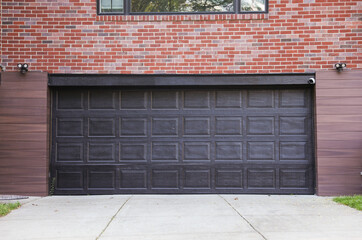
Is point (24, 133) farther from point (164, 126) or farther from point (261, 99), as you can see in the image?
point (261, 99)

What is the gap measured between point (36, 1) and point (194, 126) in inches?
171

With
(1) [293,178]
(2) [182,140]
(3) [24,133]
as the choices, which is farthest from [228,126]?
(3) [24,133]

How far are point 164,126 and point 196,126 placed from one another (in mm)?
705

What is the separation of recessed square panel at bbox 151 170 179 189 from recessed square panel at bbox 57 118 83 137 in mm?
1879

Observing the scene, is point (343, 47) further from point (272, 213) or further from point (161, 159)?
point (161, 159)

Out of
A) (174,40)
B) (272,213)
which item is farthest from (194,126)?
(272,213)

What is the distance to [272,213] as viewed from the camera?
239 inches

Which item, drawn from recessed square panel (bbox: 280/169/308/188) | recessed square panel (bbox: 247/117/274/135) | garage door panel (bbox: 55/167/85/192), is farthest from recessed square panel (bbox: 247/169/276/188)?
garage door panel (bbox: 55/167/85/192)

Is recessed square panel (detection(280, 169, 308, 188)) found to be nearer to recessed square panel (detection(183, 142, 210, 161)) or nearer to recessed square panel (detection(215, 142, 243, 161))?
recessed square panel (detection(215, 142, 243, 161))

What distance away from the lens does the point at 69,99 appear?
8.09m

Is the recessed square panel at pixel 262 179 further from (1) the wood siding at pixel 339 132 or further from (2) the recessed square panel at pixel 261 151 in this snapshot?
(1) the wood siding at pixel 339 132

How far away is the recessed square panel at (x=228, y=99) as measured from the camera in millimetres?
8055

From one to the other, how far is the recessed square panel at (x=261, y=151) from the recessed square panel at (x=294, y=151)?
0.25 meters

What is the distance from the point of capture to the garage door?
7969 millimetres
